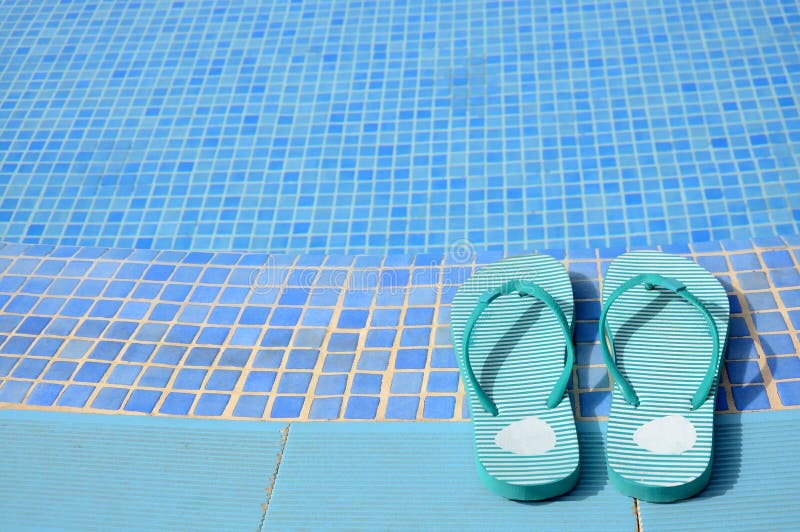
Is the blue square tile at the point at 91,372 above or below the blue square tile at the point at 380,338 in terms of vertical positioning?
below

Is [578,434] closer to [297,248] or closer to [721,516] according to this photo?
[721,516]

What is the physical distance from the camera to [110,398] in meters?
2.46

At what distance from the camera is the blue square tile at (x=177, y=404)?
2.41 meters

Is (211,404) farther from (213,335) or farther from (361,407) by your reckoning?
(361,407)

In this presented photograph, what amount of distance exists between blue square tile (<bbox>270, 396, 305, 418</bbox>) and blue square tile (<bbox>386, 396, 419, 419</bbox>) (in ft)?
0.86

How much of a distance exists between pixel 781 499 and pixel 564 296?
81 centimetres

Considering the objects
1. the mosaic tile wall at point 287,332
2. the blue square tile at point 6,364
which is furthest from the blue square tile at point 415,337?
the blue square tile at point 6,364

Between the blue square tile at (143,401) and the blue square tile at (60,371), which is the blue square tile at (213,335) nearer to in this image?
the blue square tile at (143,401)

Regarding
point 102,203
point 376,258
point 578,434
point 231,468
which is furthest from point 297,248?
point 578,434

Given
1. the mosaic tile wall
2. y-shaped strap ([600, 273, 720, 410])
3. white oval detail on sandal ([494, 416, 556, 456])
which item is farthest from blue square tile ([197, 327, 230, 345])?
y-shaped strap ([600, 273, 720, 410])

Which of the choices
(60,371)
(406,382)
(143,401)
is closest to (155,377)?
(143,401)

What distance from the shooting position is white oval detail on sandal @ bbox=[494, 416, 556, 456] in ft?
6.83

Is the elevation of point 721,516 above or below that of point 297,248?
above

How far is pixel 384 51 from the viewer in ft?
13.0
